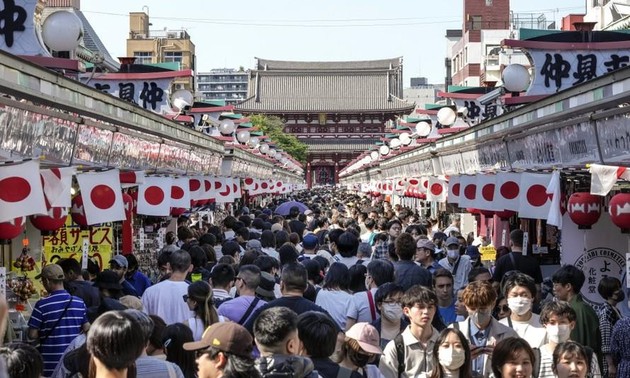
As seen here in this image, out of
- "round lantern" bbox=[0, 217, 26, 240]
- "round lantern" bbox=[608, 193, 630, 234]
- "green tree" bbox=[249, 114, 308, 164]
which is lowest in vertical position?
"round lantern" bbox=[0, 217, 26, 240]

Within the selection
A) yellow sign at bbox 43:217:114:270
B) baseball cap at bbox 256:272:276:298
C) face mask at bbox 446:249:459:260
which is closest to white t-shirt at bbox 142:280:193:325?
baseball cap at bbox 256:272:276:298

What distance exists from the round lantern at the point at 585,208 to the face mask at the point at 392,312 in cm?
341

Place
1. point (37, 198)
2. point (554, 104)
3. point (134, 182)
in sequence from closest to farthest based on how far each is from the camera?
1. point (37, 198)
2. point (554, 104)
3. point (134, 182)

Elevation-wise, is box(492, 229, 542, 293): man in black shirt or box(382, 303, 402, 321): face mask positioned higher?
box(492, 229, 542, 293): man in black shirt

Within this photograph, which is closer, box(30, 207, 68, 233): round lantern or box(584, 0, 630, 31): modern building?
Result: box(30, 207, 68, 233): round lantern

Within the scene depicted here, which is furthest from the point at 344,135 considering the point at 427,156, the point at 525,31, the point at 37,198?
the point at 37,198

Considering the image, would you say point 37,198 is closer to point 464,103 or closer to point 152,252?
point 152,252

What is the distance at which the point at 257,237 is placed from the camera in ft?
55.1

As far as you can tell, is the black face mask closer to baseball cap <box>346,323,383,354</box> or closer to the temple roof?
baseball cap <box>346,323,383,354</box>

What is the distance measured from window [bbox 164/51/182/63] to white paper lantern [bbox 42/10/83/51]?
6455 cm

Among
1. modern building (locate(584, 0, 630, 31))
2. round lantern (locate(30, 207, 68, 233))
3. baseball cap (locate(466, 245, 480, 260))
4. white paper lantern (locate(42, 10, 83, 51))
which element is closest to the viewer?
round lantern (locate(30, 207, 68, 233))

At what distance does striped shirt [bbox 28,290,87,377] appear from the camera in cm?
825

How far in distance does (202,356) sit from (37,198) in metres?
3.37

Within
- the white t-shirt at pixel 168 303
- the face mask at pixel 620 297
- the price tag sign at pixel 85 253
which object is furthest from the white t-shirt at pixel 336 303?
the price tag sign at pixel 85 253
